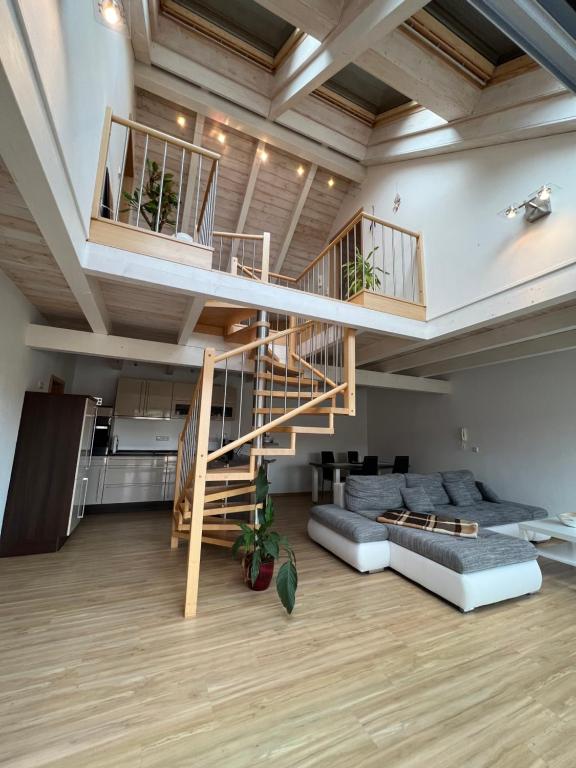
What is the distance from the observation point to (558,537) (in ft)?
9.96

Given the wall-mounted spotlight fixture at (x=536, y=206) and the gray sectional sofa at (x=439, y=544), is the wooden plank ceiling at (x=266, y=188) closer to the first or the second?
the wall-mounted spotlight fixture at (x=536, y=206)

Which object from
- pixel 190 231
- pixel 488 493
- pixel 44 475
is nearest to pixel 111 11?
pixel 44 475

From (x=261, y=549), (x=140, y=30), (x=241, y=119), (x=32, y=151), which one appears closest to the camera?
(x=32, y=151)

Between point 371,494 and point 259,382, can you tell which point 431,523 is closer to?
point 371,494

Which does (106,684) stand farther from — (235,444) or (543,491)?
(543,491)

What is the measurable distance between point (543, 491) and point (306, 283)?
5.30 m

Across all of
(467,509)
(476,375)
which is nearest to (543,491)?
(467,509)

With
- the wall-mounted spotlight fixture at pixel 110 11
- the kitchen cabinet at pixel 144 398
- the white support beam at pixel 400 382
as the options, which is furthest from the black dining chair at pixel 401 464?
the wall-mounted spotlight fixture at pixel 110 11

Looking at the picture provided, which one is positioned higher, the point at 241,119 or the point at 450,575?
the point at 241,119

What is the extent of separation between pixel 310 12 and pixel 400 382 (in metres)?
4.94

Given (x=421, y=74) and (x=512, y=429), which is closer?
(x=421, y=74)

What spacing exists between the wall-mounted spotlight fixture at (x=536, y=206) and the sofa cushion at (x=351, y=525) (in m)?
3.42


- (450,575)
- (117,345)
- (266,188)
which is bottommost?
(450,575)

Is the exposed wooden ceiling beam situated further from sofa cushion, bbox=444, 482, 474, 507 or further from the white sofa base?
sofa cushion, bbox=444, 482, 474, 507
